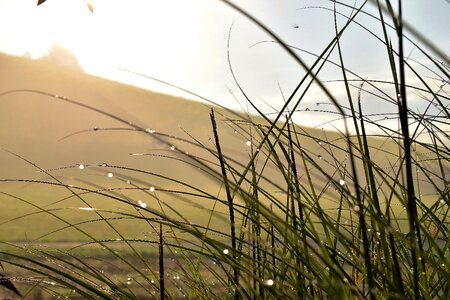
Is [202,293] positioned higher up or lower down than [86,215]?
lower down

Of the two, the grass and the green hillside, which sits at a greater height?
the green hillside

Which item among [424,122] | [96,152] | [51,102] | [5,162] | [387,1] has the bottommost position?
[387,1]

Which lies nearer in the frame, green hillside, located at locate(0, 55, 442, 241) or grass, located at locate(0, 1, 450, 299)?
grass, located at locate(0, 1, 450, 299)

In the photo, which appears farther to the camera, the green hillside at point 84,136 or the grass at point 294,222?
the green hillside at point 84,136

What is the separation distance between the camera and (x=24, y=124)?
122ft

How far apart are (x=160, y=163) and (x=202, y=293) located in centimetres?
3640

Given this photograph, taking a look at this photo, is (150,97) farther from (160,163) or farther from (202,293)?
(202,293)

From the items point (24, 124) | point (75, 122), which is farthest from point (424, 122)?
point (24, 124)

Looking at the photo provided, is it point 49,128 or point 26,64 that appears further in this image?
point 26,64

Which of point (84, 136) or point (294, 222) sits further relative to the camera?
point (84, 136)

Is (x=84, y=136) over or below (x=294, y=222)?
over

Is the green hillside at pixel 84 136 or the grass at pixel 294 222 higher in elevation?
the green hillside at pixel 84 136

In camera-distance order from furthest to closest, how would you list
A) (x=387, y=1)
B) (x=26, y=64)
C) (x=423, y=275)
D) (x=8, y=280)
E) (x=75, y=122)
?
(x=26, y=64) → (x=75, y=122) → (x=8, y=280) → (x=423, y=275) → (x=387, y=1)

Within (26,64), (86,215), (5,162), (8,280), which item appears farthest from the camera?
(26,64)
